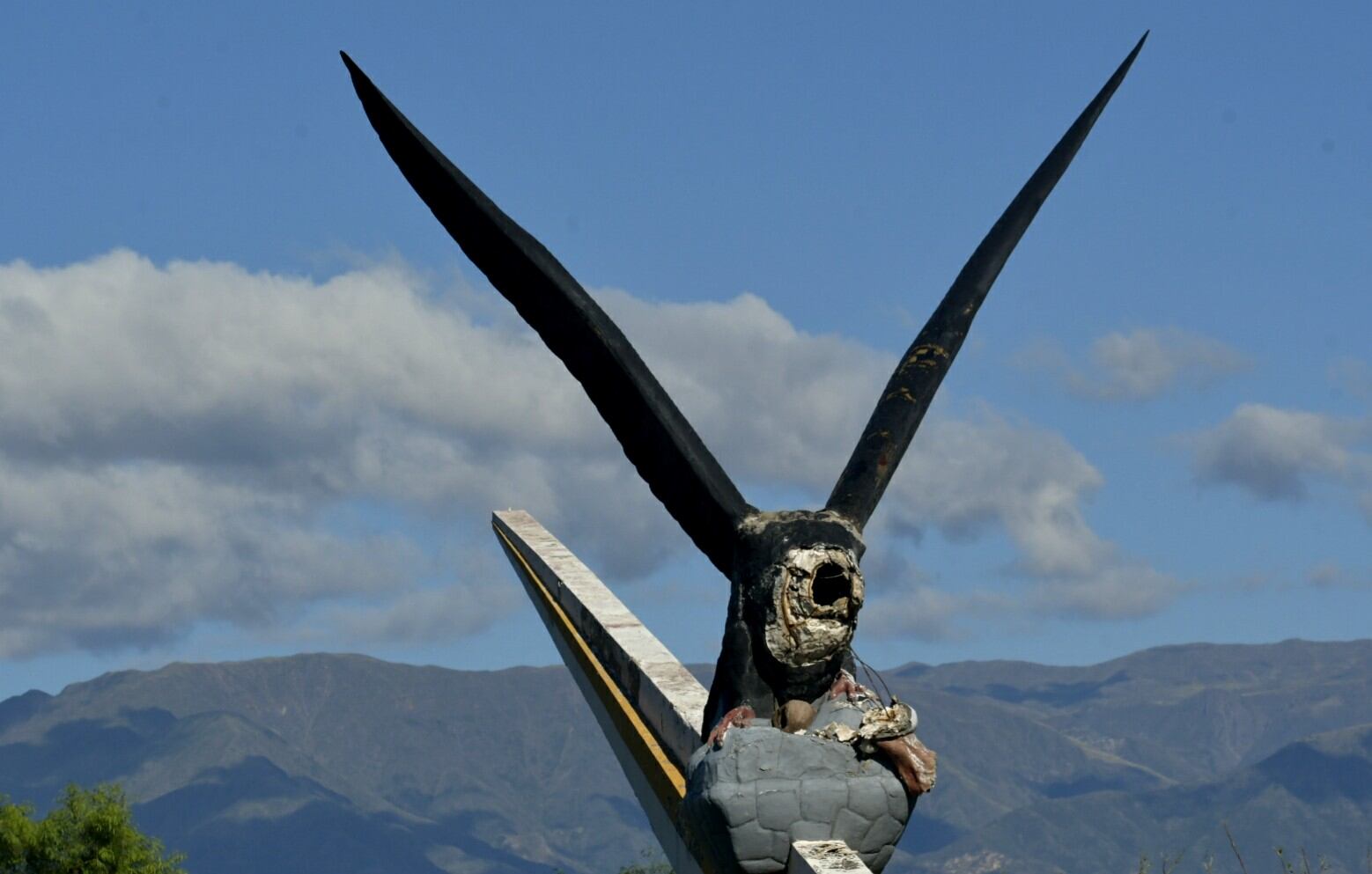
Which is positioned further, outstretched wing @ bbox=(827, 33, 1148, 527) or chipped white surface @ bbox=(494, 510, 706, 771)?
chipped white surface @ bbox=(494, 510, 706, 771)

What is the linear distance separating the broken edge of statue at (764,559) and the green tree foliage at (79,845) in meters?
17.2

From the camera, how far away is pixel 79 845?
30.0 m

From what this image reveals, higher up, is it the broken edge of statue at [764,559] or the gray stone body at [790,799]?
the broken edge of statue at [764,559]

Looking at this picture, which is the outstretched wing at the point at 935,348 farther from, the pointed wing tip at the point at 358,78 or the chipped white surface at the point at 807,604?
the pointed wing tip at the point at 358,78

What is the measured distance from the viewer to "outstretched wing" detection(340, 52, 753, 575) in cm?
1313

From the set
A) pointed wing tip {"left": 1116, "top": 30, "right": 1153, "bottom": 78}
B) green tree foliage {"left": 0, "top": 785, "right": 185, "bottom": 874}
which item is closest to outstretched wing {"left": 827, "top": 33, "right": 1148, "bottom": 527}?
pointed wing tip {"left": 1116, "top": 30, "right": 1153, "bottom": 78}

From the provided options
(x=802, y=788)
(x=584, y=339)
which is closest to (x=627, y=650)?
(x=584, y=339)

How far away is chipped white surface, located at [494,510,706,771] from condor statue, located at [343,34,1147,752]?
110 inches

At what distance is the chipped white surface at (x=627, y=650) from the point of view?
53.9 ft

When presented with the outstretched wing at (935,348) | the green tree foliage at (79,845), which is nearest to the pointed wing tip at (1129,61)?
the outstretched wing at (935,348)

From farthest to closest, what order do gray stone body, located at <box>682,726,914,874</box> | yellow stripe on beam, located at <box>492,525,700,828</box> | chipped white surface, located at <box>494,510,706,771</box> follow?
chipped white surface, located at <box>494,510,706,771</box>, yellow stripe on beam, located at <box>492,525,700,828</box>, gray stone body, located at <box>682,726,914,874</box>

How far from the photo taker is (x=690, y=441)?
43.4ft

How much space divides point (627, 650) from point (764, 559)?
6721 millimetres

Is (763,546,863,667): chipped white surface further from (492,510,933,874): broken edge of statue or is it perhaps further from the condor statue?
(492,510,933,874): broken edge of statue
